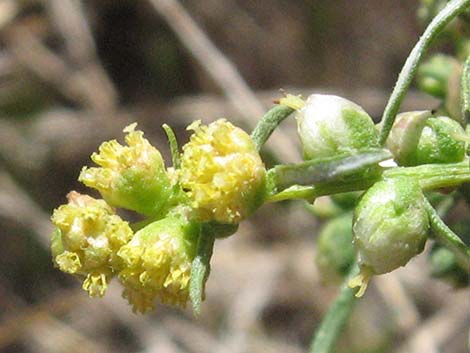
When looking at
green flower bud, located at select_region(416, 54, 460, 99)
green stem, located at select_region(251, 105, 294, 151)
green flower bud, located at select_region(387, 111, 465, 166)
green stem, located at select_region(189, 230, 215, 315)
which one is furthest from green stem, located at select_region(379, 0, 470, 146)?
green flower bud, located at select_region(416, 54, 460, 99)

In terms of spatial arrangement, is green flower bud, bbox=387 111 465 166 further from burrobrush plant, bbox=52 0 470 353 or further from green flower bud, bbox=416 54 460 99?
green flower bud, bbox=416 54 460 99

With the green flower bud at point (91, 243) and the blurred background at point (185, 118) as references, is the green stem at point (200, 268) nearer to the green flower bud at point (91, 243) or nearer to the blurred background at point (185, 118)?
the green flower bud at point (91, 243)

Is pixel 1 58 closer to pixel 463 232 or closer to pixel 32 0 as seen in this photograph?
pixel 32 0

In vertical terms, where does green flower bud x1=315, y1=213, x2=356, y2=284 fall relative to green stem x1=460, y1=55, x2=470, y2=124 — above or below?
below

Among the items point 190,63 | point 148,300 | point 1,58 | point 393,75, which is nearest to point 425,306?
point 393,75

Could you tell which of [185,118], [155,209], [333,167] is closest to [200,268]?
[155,209]

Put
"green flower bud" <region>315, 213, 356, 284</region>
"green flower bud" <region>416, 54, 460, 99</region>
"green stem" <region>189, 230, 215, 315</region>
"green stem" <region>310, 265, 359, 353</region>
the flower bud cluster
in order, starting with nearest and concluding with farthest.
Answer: "green stem" <region>189, 230, 215, 315</region>, the flower bud cluster, "green stem" <region>310, 265, 359, 353</region>, "green flower bud" <region>416, 54, 460, 99</region>, "green flower bud" <region>315, 213, 356, 284</region>

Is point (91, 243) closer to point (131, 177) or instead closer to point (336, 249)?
point (131, 177)
